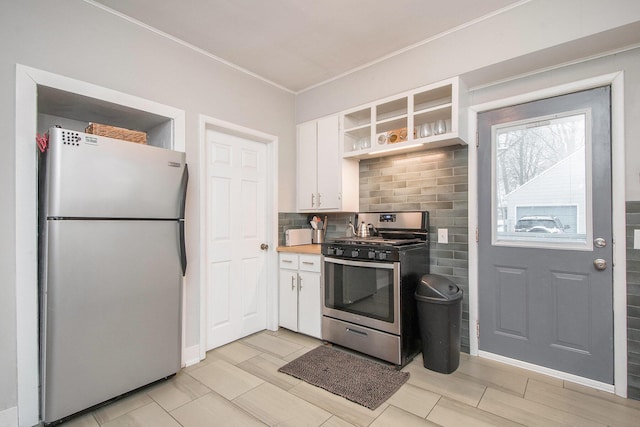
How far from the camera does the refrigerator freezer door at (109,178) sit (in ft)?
5.68

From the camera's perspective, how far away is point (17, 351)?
175cm

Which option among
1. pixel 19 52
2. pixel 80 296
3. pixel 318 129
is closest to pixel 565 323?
pixel 318 129

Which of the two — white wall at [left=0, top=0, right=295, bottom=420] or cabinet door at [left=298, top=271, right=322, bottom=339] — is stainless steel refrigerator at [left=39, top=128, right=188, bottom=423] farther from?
cabinet door at [left=298, top=271, right=322, bottom=339]

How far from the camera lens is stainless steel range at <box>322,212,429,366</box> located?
2.42 meters

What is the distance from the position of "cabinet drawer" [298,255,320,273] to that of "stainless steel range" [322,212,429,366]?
10 cm

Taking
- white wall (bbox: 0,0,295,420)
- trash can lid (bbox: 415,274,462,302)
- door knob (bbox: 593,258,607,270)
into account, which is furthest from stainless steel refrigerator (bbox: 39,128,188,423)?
door knob (bbox: 593,258,607,270)

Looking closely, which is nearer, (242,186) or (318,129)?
(242,186)

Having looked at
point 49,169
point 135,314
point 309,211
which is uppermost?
point 49,169

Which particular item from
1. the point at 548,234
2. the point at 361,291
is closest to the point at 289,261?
the point at 361,291

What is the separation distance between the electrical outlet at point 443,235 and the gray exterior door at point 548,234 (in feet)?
0.90

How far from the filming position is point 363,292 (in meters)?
2.63

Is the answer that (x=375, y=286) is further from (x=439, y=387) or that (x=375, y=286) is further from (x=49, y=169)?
(x=49, y=169)

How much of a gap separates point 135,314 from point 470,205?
2731 mm

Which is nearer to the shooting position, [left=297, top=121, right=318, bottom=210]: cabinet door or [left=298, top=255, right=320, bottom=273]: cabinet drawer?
[left=298, top=255, right=320, bottom=273]: cabinet drawer
